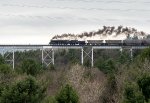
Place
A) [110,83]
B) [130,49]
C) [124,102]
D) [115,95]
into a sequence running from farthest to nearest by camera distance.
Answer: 1. [130,49]
2. [110,83]
3. [115,95]
4. [124,102]

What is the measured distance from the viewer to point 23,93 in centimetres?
2467

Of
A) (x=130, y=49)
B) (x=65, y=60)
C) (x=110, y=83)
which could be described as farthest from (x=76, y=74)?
(x=65, y=60)

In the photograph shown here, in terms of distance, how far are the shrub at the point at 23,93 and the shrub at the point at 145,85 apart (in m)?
4.72

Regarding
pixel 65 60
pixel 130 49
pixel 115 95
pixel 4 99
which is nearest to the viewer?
pixel 4 99

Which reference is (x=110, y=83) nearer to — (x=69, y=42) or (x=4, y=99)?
(x=4, y=99)

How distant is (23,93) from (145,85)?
5456 mm

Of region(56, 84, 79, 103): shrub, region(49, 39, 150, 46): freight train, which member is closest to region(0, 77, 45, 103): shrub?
region(56, 84, 79, 103): shrub

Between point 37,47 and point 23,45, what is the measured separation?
2.11 metres

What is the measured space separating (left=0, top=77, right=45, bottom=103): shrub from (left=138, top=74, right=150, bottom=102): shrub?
4.72m

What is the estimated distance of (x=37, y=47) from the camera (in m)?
69.1

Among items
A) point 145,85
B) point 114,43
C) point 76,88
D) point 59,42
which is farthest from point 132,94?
point 114,43

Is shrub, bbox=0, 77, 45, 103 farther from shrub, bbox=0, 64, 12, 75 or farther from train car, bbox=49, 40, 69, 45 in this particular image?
train car, bbox=49, 40, 69, 45

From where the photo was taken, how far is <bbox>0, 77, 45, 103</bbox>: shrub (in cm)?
2477

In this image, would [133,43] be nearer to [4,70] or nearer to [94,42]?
[94,42]
